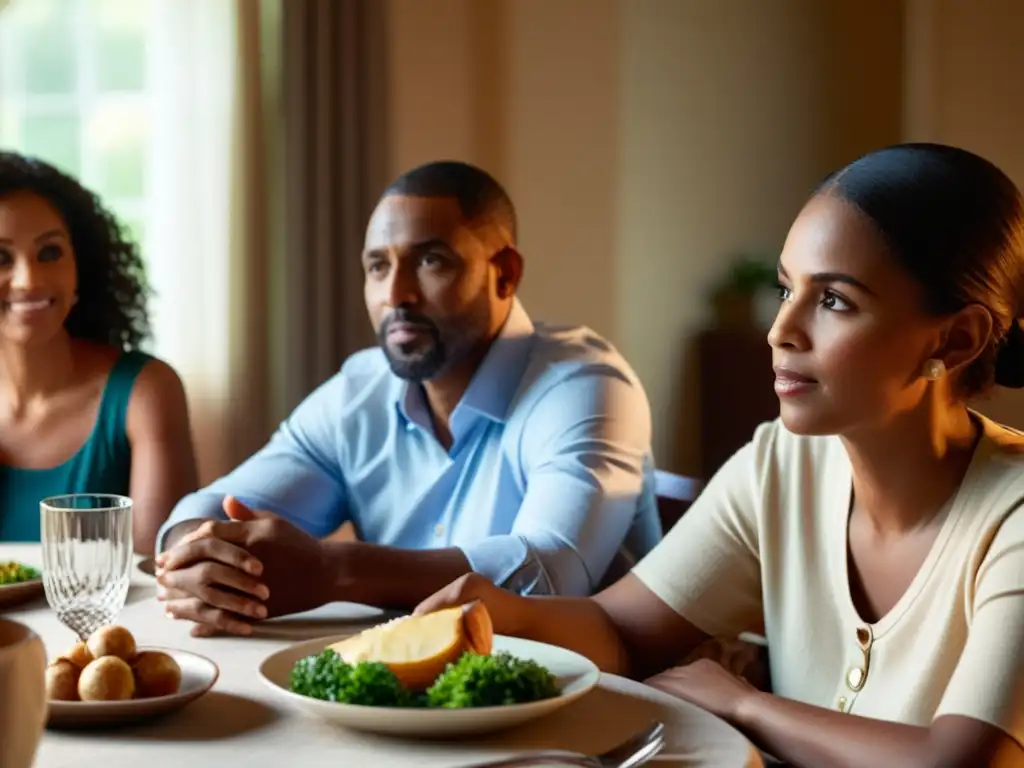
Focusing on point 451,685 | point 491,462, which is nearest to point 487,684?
point 451,685

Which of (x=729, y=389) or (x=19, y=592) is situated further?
(x=729, y=389)

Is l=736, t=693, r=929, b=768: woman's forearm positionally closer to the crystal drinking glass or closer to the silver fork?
the silver fork

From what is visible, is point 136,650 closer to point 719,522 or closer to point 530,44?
point 719,522

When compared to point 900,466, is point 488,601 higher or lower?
lower

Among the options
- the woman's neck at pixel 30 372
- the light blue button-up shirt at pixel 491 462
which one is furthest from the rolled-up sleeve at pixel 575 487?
the woman's neck at pixel 30 372

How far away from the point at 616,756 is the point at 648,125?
3398mm

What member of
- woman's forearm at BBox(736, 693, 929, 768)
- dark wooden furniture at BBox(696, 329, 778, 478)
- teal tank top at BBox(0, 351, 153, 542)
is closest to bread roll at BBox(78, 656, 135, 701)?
woman's forearm at BBox(736, 693, 929, 768)

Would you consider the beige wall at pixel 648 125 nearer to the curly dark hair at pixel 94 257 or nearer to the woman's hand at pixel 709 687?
the curly dark hair at pixel 94 257

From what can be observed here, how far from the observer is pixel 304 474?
7.20 feet

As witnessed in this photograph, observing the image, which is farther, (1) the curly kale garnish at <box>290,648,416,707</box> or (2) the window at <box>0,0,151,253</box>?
(2) the window at <box>0,0,151,253</box>

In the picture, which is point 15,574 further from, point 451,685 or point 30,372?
point 30,372

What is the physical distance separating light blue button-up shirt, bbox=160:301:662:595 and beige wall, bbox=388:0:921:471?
5.88 ft

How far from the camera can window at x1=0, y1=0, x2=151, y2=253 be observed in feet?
12.5

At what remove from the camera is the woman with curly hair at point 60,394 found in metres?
2.36
